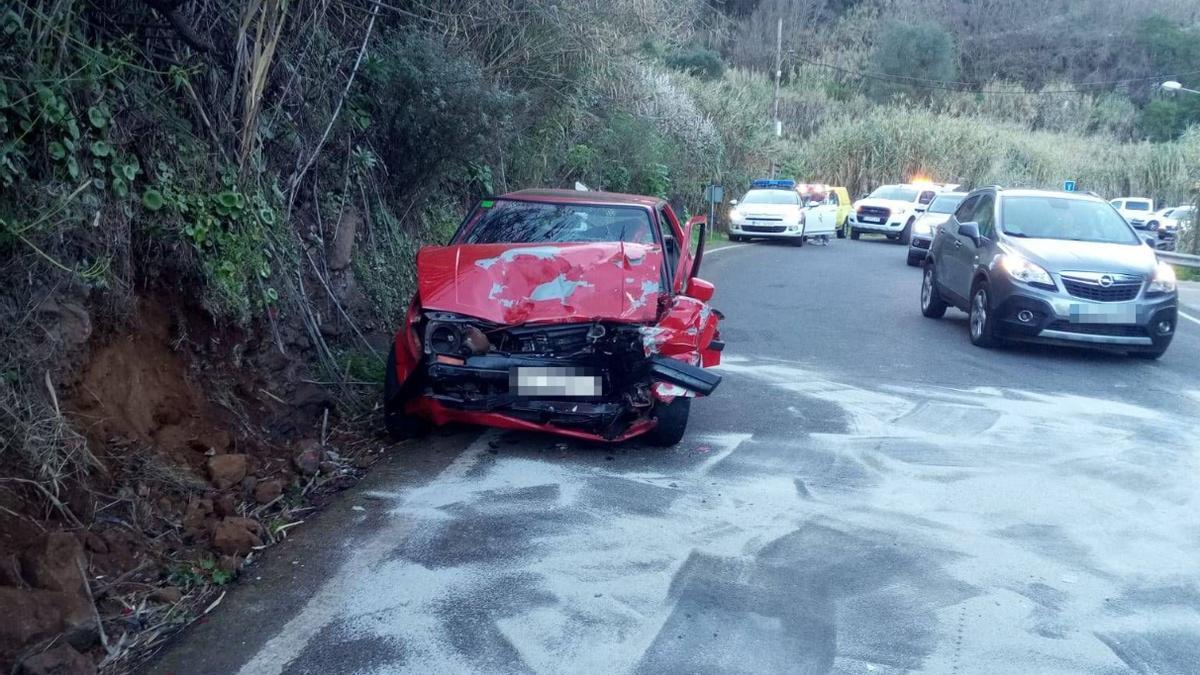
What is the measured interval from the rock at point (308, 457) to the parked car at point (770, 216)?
23.5m

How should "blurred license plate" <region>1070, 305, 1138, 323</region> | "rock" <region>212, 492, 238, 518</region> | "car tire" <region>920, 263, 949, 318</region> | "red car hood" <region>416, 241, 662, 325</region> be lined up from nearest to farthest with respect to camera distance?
1. "rock" <region>212, 492, 238, 518</region>
2. "red car hood" <region>416, 241, 662, 325</region>
3. "blurred license plate" <region>1070, 305, 1138, 323</region>
4. "car tire" <region>920, 263, 949, 318</region>

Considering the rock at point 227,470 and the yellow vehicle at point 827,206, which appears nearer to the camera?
the rock at point 227,470

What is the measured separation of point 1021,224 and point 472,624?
948 cm

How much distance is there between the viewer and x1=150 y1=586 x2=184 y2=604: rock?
4637 mm

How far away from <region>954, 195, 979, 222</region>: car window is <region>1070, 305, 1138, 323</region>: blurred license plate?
2622 millimetres

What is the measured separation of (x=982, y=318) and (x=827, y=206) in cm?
2029

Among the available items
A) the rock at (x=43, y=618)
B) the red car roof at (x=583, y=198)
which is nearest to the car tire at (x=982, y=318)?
the red car roof at (x=583, y=198)

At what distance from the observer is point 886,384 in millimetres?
9602

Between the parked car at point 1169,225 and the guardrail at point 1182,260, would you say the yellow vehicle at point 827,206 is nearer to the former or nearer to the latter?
the parked car at point 1169,225

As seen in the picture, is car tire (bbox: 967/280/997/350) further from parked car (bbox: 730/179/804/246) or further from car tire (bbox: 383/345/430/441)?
parked car (bbox: 730/179/804/246)

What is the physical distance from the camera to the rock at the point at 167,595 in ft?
15.2

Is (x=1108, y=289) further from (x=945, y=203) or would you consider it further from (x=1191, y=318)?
(x=945, y=203)

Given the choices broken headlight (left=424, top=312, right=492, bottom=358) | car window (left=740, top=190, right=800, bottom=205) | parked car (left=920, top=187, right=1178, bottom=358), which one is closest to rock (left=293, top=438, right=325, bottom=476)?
broken headlight (left=424, top=312, right=492, bottom=358)

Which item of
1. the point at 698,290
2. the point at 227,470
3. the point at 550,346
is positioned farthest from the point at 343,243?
the point at 227,470
